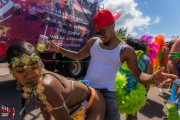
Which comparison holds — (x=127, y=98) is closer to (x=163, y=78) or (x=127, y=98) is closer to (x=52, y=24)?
(x=163, y=78)

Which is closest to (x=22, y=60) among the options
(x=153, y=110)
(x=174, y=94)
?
(x=174, y=94)

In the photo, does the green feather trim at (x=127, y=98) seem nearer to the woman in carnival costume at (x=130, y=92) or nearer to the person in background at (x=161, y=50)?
the woman in carnival costume at (x=130, y=92)

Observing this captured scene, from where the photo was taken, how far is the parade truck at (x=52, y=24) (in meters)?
4.03

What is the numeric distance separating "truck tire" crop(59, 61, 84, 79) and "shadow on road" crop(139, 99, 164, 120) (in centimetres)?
283

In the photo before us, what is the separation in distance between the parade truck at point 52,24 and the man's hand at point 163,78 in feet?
11.3

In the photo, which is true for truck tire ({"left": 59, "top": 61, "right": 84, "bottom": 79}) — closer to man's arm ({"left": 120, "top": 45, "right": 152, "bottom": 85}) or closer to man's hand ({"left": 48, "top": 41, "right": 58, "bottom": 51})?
man's hand ({"left": 48, "top": 41, "right": 58, "bottom": 51})

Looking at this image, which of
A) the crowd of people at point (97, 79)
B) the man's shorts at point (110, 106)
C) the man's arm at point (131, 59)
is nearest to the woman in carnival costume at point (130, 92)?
the crowd of people at point (97, 79)

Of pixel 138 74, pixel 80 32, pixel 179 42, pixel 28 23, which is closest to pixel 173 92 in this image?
pixel 138 74

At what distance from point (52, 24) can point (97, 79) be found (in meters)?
3.51

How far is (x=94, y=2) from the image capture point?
7.23 metres

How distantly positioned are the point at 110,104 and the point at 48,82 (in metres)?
0.90

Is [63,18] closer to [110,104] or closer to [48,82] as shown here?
[110,104]

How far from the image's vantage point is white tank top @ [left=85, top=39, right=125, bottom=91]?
2.01 meters

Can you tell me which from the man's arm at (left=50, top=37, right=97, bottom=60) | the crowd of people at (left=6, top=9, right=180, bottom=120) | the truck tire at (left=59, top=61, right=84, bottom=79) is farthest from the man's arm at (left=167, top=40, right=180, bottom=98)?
the truck tire at (left=59, top=61, right=84, bottom=79)
